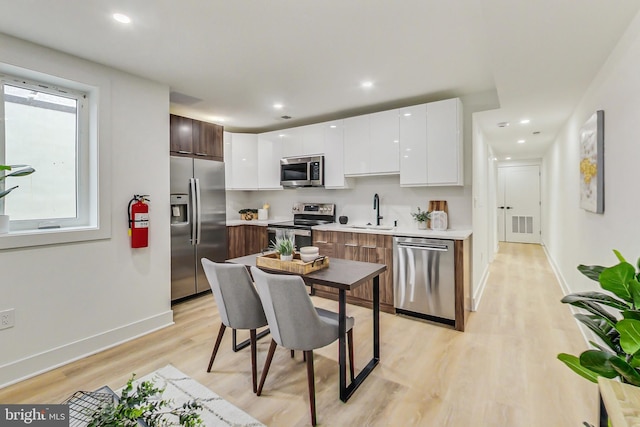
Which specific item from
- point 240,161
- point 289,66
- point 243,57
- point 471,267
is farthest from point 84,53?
point 471,267

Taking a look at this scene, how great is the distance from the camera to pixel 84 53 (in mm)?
2486

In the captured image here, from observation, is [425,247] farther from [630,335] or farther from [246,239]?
[246,239]

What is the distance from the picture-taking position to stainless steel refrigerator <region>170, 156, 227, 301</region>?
3711mm

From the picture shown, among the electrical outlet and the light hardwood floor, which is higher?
the electrical outlet

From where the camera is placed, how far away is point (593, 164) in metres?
2.42

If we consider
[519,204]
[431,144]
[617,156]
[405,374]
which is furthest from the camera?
[519,204]

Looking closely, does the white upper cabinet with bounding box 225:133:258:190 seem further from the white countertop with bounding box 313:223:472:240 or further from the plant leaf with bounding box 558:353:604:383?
the plant leaf with bounding box 558:353:604:383

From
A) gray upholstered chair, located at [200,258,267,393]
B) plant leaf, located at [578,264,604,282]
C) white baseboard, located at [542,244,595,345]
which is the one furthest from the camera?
white baseboard, located at [542,244,595,345]

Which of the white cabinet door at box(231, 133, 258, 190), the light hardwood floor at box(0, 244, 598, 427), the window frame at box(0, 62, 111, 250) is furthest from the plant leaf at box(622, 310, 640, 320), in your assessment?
the white cabinet door at box(231, 133, 258, 190)

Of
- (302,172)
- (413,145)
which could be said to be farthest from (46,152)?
(413,145)

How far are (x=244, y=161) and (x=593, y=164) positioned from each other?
14.1ft

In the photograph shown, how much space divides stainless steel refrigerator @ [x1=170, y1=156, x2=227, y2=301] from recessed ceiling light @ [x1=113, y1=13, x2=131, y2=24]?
1776 mm

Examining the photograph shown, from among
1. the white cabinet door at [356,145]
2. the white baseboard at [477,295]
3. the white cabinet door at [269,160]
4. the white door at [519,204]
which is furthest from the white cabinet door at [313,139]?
the white door at [519,204]

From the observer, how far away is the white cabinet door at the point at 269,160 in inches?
190
